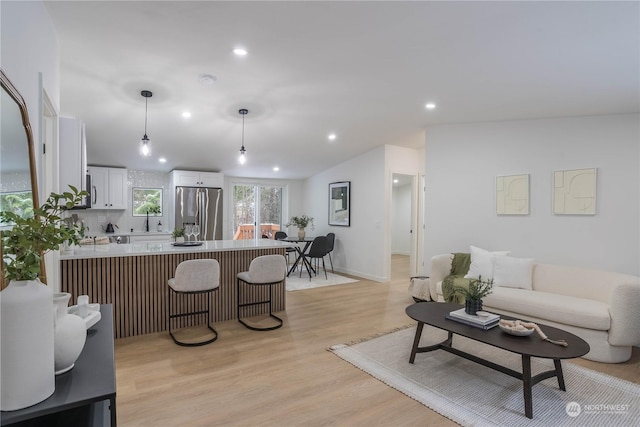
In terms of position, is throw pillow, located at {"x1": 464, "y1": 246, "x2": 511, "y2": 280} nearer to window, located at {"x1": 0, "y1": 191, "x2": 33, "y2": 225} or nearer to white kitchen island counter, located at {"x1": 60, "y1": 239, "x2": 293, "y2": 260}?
white kitchen island counter, located at {"x1": 60, "y1": 239, "x2": 293, "y2": 260}

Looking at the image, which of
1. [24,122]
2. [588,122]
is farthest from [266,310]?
[588,122]

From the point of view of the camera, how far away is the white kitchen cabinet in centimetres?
611

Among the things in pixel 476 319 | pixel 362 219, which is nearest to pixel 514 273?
pixel 476 319

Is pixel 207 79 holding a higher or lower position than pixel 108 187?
higher

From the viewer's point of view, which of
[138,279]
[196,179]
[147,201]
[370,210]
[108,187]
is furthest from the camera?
[147,201]

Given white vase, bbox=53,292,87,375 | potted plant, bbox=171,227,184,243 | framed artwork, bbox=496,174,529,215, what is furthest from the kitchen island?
framed artwork, bbox=496,174,529,215

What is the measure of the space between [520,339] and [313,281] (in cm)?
418

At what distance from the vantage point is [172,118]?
14.8 ft

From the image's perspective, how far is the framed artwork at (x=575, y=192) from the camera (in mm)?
3824

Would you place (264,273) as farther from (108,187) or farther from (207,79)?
(108,187)

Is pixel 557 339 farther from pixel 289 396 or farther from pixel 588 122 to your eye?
pixel 588 122

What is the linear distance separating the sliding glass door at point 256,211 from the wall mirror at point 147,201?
5.33ft

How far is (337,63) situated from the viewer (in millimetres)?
3049

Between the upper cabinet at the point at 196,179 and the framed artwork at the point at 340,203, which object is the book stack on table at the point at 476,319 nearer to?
the framed artwork at the point at 340,203
